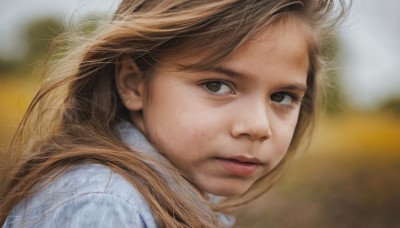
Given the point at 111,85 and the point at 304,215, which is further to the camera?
the point at 304,215

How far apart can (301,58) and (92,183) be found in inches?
33.9

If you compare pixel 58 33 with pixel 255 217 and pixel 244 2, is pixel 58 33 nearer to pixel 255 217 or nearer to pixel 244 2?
pixel 244 2

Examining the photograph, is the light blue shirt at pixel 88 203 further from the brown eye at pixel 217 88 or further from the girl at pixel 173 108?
the brown eye at pixel 217 88

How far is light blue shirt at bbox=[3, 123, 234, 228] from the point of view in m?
1.62

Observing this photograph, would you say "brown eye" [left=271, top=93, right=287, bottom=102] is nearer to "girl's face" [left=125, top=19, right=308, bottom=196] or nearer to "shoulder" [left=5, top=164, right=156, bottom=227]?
"girl's face" [left=125, top=19, right=308, bottom=196]

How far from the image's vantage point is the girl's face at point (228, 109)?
193 cm

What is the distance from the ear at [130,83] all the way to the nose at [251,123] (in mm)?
386

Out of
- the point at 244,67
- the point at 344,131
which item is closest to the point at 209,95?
the point at 244,67

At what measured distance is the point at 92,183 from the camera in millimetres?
1692

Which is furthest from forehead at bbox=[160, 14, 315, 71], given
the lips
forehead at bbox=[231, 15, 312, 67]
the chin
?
the chin

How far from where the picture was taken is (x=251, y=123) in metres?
1.90

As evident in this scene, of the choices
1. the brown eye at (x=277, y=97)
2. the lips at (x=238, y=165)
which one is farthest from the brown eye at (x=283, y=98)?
the lips at (x=238, y=165)

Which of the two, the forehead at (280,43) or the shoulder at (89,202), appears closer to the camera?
the shoulder at (89,202)

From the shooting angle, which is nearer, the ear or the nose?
the nose
